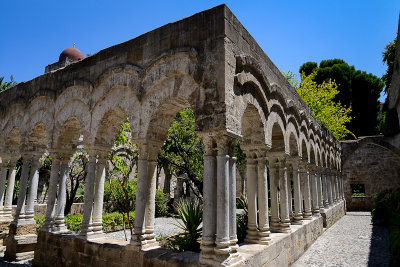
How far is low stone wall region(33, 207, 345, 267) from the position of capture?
12.5 ft

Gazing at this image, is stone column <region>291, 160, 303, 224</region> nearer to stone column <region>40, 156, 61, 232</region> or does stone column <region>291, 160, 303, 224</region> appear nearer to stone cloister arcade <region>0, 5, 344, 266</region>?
stone cloister arcade <region>0, 5, 344, 266</region>

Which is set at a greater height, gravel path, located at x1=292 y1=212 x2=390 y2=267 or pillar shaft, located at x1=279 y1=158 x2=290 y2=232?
pillar shaft, located at x1=279 y1=158 x2=290 y2=232

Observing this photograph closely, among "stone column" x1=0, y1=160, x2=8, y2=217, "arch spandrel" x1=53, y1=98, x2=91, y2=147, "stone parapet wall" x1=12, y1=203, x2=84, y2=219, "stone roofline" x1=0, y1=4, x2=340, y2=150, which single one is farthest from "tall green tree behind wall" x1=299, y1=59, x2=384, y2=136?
"stone column" x1=0, y1=160, x2=8, y2=217

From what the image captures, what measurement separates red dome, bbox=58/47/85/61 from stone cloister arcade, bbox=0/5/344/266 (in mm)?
13550

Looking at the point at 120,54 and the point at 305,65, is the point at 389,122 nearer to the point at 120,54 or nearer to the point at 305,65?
the point at 305,65

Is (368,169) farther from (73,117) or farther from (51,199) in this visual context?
(51,199)

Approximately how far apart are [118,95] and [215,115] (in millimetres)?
2274

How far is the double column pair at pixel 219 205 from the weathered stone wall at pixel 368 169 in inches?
600

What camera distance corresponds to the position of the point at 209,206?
3.58 meters

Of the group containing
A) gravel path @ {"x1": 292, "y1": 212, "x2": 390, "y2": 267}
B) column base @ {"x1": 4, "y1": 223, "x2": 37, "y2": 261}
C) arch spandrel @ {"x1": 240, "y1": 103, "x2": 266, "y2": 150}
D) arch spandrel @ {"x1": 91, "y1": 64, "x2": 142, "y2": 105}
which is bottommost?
gravel path @ {"x1": 292, "y1": 212, "x2": 390, "y2": 267}

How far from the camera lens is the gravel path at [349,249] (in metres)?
5.62

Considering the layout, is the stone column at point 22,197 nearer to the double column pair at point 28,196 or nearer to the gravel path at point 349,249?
the double column pair at point 28,196

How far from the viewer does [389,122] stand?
14.6m

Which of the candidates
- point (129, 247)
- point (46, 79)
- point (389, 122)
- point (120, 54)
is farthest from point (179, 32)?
point (389, 122)
